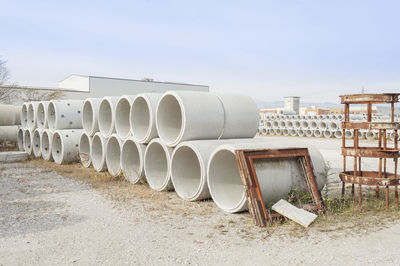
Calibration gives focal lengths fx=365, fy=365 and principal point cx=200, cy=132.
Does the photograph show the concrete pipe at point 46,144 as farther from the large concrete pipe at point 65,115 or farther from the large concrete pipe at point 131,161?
the large concrete pipe at point 131,161

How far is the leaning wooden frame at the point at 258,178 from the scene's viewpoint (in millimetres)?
4781

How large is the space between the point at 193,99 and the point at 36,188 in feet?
12.5

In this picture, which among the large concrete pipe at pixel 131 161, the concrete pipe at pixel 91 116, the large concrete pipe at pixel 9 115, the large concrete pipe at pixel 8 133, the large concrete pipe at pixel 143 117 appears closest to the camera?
the large concrete pipe at pixel 143 117

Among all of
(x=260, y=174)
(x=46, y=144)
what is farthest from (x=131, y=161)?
(x=46, y=144)

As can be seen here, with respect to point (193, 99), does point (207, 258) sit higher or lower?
lower

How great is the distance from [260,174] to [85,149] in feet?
23.1

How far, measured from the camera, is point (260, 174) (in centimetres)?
526

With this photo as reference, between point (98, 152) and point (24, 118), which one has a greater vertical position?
point (24, 118)

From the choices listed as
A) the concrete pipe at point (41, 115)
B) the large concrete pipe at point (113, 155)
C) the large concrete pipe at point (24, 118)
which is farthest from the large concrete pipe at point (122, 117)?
the large concrete pipe at point (24, 118)

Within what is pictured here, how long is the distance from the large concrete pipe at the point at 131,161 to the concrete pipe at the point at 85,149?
6.59ft

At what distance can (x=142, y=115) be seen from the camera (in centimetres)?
831

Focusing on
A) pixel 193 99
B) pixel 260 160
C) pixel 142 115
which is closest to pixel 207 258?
pixel 260 160

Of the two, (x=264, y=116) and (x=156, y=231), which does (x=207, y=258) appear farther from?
(x=264, y=116)

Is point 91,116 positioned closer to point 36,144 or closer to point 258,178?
point 36,144
